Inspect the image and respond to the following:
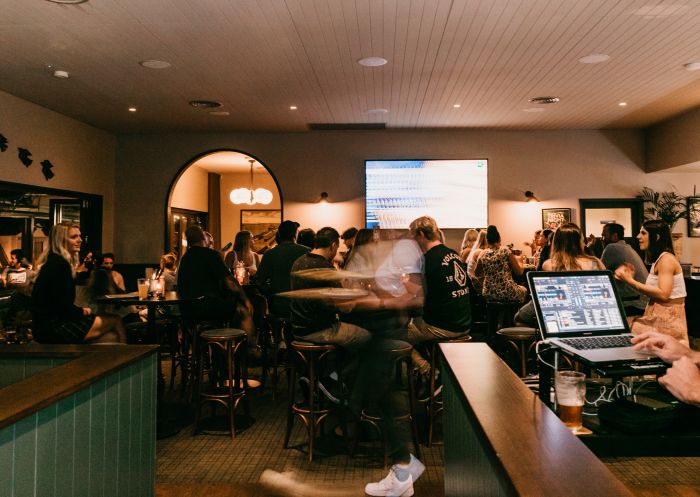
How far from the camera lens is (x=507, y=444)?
1.21 m

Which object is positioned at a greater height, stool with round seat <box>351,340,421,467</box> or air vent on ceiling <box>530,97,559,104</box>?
air vent on ceiling <box>530,97,559,104</box>

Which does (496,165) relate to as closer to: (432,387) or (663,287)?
(663,287)

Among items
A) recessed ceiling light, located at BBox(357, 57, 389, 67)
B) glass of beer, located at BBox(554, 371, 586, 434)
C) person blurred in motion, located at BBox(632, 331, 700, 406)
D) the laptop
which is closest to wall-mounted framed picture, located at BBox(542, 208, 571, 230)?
recessed ceiling light, located at BBox(357, 57, 389, 67)

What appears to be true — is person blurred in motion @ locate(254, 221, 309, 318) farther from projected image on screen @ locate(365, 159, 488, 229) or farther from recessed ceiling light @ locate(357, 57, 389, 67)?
projected image on screen @ locate(365, 159, 488, 229)

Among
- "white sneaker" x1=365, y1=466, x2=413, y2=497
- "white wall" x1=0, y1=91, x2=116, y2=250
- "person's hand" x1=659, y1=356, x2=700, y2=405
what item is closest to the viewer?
"person's hand" x1=659, y1=356, x2=700, y2=405

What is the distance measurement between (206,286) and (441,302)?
1.95m

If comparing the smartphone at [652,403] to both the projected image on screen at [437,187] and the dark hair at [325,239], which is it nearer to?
the dark hair at [325,239]

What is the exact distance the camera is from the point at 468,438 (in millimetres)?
1681

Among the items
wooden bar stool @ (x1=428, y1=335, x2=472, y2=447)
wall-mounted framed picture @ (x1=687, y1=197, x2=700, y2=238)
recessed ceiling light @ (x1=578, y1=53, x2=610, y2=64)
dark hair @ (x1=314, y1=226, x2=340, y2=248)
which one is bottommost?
wooden bar stool @ (x1=428, y1=335, x2=472, y2=447)

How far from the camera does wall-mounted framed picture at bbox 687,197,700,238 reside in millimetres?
9281

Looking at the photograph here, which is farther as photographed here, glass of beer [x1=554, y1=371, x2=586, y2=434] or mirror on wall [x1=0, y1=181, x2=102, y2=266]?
mirror on wall [x1=0, y1=181, x2=102, y2=266]

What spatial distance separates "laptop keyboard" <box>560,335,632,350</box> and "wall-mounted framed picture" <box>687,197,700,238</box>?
8786 millimetres

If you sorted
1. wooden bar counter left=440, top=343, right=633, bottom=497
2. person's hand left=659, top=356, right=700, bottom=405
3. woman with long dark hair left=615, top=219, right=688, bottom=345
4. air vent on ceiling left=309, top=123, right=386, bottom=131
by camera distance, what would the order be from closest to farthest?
wooden bar counter left=440, top=343, right=633, bottom=497 → person's hand left=659, top=356, right=700, bottom=405 → woman with long dark hair left=615, top=219, right=688, bottom=345 → air vent on ceiling left=309, top=123, right=386, bottom=131

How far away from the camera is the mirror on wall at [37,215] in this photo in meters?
7.57
